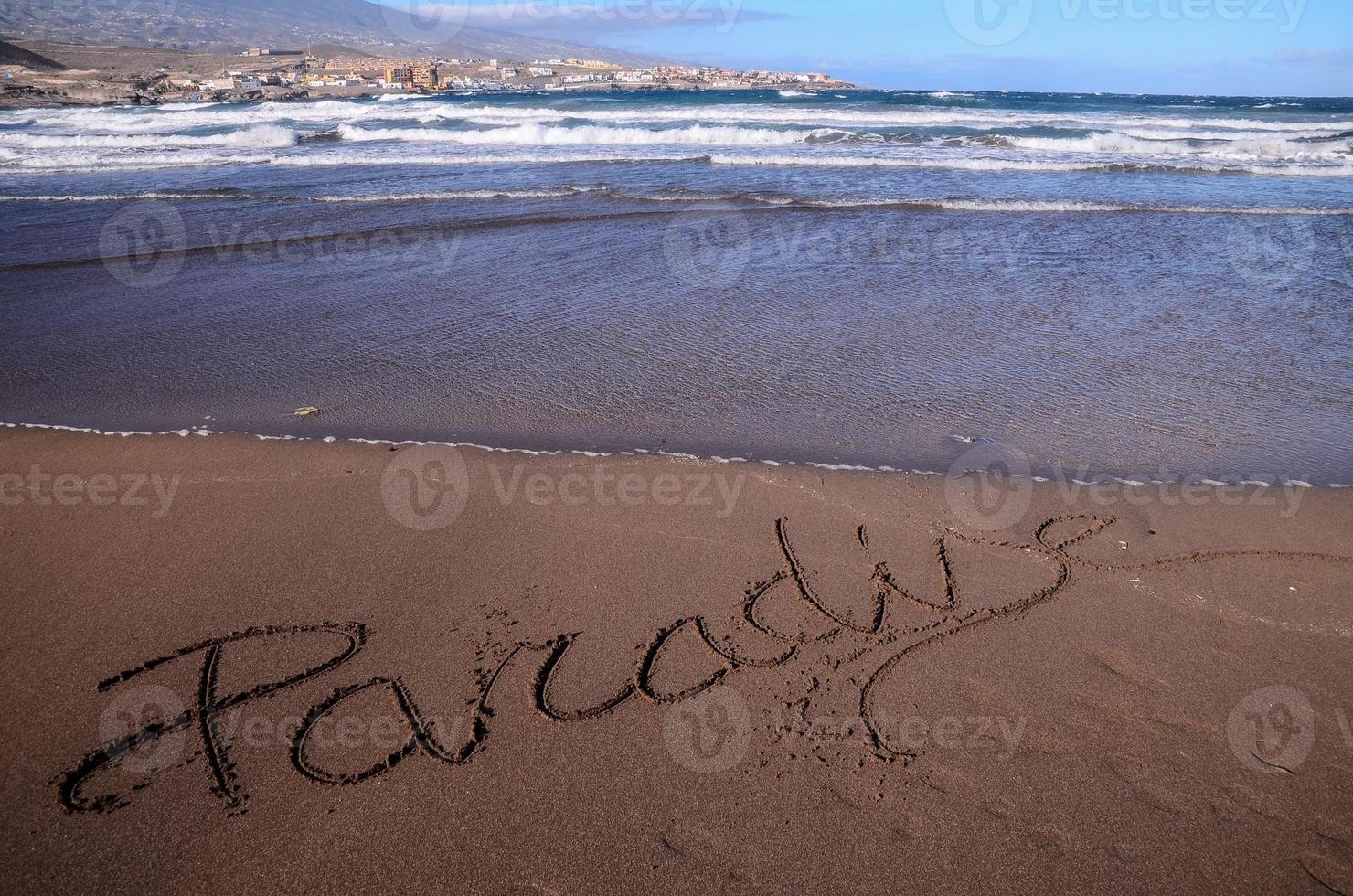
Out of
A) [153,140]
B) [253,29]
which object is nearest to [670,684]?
[153,140]

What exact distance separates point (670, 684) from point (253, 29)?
11052cm

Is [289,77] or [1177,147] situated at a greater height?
[289,77]

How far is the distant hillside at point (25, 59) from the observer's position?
45625mm

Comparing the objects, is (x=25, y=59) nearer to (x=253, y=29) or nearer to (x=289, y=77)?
(x=289, y=77)

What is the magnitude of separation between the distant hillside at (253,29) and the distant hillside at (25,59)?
14580 millimetres

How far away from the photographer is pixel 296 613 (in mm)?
3383

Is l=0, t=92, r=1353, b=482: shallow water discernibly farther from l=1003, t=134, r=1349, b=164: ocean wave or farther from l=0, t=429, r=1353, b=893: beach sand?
l=1003, t=134, r=1349, b=164: ocean wave

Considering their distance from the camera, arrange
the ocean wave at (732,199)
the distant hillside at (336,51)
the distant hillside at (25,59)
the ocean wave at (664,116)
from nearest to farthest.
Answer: the ocean wave at (732,199), the ocean wave at (664,116), the distant hillside at (25,59), the distant hillside at (336,51)

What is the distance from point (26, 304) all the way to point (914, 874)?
10161 mm

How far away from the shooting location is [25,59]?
155 ft

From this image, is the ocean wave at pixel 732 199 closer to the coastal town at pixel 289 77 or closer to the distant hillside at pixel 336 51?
the coastal town at pixel 289 77

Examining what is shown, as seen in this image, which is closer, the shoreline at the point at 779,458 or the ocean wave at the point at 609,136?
the shoreline at the point at 779,458

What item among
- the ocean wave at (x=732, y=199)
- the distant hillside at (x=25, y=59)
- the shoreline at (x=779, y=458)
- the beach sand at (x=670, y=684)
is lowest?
the beach sand at (x=670, y=684)

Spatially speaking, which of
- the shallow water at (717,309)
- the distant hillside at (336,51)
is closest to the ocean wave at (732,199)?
the shallow water at (717,309)
